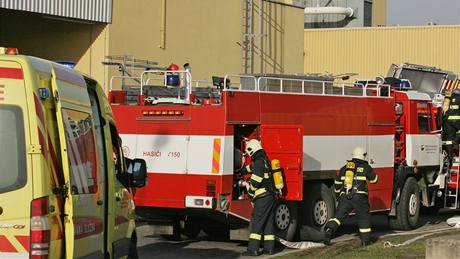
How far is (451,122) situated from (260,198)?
6919mm

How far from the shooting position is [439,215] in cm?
1925

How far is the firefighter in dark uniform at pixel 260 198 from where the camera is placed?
11.9 meters

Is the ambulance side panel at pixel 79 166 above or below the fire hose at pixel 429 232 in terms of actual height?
above

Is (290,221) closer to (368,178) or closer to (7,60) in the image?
(368,178)

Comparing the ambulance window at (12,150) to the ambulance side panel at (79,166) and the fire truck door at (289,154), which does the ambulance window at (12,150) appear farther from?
the fire truck door at (289,154)

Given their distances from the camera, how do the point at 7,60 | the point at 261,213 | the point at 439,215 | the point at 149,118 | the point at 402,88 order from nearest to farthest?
1. the point at 7,60
2. the point at 261,213
3. the point at 149,118
4. the point at 402,88
5. the point at 439,215

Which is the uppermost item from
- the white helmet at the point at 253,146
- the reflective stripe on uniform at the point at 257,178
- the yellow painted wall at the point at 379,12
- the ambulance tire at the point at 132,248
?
the yellow painted wall at the point at 379,12

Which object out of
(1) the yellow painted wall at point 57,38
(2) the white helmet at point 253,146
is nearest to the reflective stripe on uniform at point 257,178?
(2) the white helmet at point 253,146

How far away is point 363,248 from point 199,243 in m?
2.84

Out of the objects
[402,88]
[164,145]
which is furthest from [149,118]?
[402,88]

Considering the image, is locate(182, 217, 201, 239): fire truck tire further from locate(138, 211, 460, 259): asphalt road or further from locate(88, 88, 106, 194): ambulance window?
locate(88, 88, 106, 194): ambulance window

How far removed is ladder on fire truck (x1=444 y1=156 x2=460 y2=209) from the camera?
17.3 meters

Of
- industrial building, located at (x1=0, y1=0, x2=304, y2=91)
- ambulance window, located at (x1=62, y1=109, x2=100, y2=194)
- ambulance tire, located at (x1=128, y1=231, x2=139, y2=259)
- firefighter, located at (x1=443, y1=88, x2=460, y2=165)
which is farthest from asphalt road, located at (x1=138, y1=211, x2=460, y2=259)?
industrial building, located at (x1=0, y1=0, x2=304, y2=91)

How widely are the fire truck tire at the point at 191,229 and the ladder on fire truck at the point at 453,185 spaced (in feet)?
20.2
